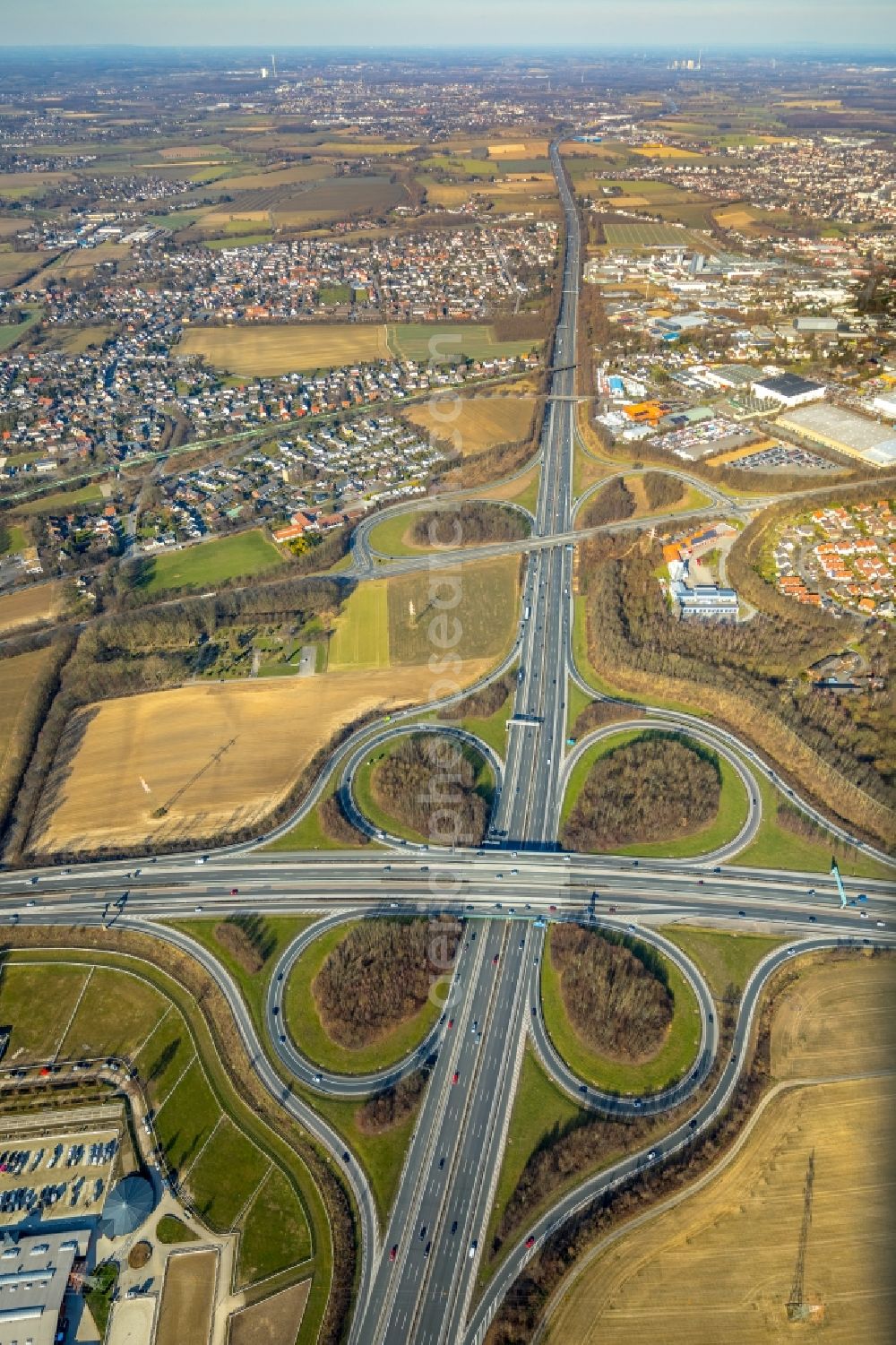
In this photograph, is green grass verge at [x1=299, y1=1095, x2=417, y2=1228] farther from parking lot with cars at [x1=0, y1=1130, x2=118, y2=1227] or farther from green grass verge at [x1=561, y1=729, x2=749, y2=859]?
green grass verge at [x1=561, y1=729, x2=749, y2=859]

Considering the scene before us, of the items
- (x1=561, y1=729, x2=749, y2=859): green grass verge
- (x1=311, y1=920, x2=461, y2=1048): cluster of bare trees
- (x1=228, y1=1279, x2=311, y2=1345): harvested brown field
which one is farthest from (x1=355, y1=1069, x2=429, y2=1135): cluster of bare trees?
(x1=561, y1=729, x2=749, y2=859): green grass verge

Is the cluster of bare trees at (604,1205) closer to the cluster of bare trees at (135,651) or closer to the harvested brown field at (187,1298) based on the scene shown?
the harvested brown field at (187,1298)

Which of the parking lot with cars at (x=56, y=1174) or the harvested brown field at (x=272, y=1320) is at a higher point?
the parking lot with cars at (x=56, y=1174)

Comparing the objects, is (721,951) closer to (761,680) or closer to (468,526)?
(761,680)

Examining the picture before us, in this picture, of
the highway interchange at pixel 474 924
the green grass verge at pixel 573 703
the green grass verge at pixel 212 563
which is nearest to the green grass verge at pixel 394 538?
the green grass verge at pixel 212 563

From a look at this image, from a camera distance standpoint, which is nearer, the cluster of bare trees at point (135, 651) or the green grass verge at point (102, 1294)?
the green grass verge at point (102, 1294)

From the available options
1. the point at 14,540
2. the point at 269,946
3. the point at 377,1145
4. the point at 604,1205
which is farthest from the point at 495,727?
the point at 14,540
